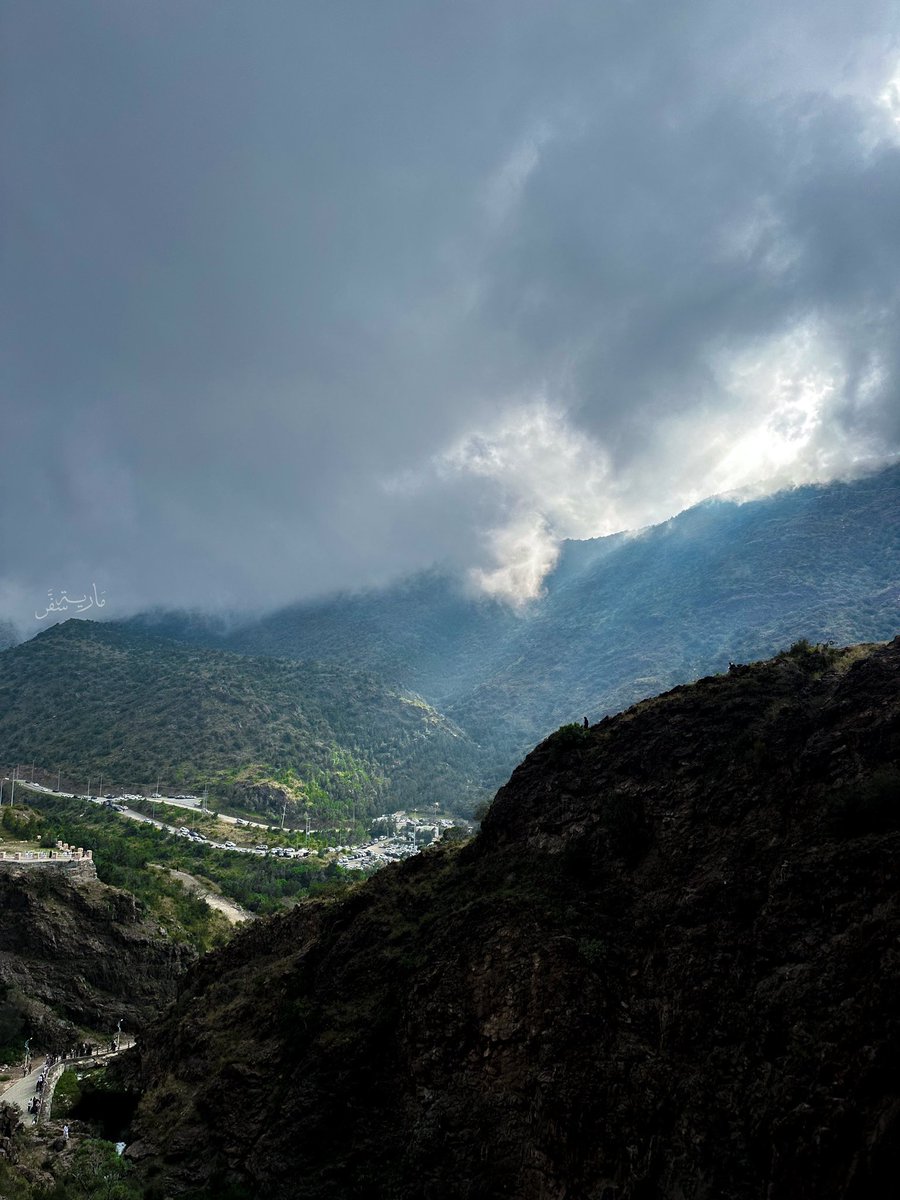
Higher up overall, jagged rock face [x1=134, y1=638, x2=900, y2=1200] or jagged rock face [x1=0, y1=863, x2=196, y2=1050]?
jagged rock face [x1=134, y1=638, x2=900, y2=1200]

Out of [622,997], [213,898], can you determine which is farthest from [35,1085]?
[213,898]

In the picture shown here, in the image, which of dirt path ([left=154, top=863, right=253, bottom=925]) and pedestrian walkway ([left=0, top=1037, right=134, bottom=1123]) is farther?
dirt path ([left=154, top=863, right=253, bottom=925])

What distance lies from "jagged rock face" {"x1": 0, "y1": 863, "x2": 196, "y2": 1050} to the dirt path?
87.7 ft

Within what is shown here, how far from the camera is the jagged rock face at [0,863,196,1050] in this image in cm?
6575

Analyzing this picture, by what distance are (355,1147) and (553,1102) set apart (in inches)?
387

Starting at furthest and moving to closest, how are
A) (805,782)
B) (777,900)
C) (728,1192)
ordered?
(805,782) < (777,900) < (728,1192)

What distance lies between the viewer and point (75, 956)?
71.3 metres

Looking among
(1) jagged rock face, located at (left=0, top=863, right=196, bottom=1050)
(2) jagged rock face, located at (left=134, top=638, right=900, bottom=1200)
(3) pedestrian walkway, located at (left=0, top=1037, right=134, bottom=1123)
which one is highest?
(2) jagged rock face, located at (left=134, top=638, right=900, bottom=1200)

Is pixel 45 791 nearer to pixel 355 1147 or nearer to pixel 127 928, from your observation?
pixel 127 928

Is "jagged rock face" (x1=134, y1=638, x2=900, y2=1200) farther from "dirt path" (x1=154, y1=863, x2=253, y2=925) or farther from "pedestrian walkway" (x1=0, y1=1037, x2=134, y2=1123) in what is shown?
"dirt path" (x1=154, y1=863, x2=253, y2=925)

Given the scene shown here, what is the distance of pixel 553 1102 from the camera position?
74.9 feet

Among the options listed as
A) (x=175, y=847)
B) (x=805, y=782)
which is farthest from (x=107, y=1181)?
(x=175, y=847)

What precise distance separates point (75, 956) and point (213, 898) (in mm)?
44192

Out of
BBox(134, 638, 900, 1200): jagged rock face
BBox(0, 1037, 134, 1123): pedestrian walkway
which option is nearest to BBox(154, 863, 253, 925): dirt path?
BBox(0, 1037, 134, 1123): pedestrian walkway
